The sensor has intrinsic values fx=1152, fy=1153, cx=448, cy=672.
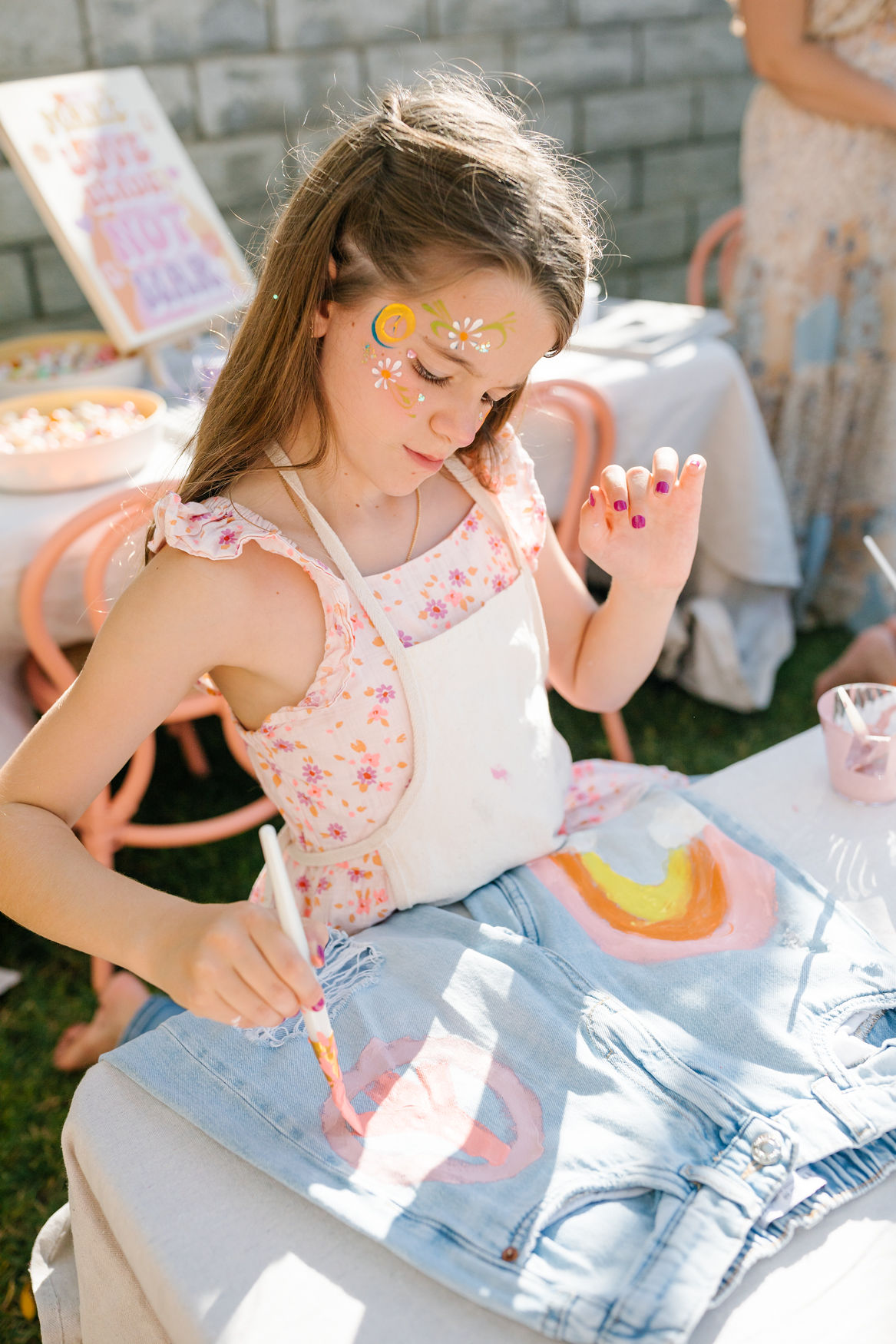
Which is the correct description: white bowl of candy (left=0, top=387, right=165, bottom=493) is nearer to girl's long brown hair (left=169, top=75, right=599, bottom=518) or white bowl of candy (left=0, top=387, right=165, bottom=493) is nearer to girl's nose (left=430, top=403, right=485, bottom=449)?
girl's long brown hair (left=169, top=75, right=599, bottom=518)

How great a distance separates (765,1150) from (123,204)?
2.12 m

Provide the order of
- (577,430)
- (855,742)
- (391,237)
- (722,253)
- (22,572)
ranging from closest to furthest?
(391,237) → (855,742) → (22,572) → (577,430) → (722,253)

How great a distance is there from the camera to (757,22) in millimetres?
2541

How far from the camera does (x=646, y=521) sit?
1.17m

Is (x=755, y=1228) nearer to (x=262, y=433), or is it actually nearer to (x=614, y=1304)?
(x=614, y=1304)

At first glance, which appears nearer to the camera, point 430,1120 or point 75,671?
point 430,1120

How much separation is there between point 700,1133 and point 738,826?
0.43 meters

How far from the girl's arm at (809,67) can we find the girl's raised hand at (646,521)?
1818mm

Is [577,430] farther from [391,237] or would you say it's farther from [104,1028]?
[104,1028]

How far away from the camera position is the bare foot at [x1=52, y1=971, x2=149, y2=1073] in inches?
69.2

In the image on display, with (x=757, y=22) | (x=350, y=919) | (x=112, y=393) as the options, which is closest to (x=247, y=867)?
(x=112, y=393)

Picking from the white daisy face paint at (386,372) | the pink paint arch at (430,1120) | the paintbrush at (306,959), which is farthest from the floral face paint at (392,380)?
the pink paint arch at (430,1120)

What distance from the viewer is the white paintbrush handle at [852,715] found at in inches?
51.2

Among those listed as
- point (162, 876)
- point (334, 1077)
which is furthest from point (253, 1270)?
point (162, 876)
